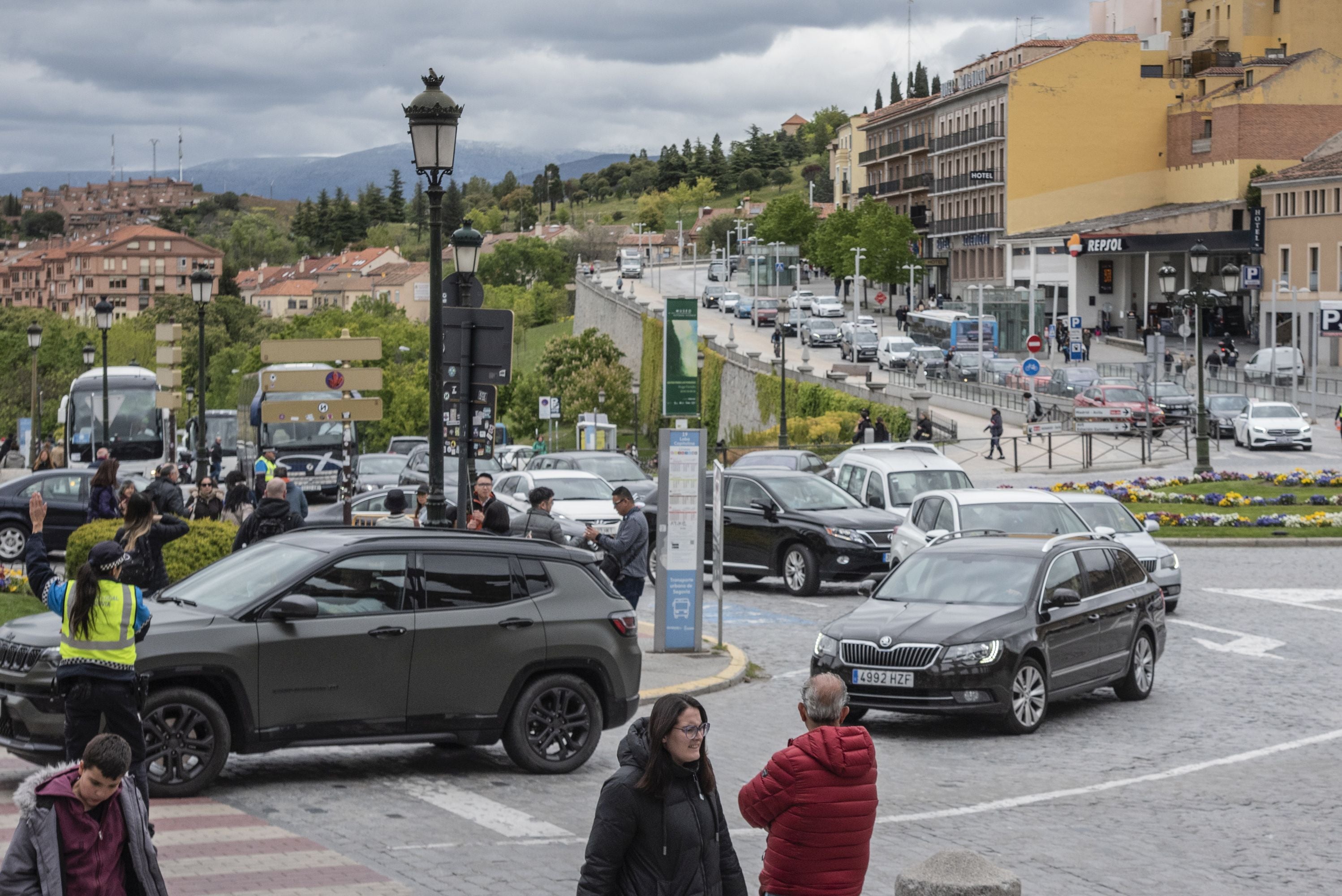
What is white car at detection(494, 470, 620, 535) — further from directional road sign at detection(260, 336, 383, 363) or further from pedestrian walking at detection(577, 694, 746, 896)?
pedestrian walking at detection(577, 694, 746, 896)

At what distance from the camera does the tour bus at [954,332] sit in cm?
8850

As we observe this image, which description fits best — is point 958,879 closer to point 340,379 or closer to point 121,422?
point 340,379

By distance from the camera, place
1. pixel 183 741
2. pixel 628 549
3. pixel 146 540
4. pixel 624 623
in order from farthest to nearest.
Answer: pixel 628 549, pixel 146 540, pixel 624 623, pixel 183 741

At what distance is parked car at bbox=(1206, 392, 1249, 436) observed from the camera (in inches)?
2052

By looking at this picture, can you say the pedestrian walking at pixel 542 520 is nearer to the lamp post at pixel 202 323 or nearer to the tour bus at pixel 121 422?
the lamp post at pixel 202 323

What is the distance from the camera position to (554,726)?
1158cm

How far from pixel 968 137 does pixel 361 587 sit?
107 metres

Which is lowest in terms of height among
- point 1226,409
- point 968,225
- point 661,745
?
point 661,745

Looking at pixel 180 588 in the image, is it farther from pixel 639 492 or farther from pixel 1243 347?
pixel 1243 347

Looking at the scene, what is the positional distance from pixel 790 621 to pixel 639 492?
8.91m

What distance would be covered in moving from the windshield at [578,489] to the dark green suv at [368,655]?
50.0 feet

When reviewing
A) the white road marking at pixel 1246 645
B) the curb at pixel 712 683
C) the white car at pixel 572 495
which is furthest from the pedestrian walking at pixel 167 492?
the white road marking at pixel 1246 645

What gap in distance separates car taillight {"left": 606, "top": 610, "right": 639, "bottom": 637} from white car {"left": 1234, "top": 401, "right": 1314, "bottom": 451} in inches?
1602

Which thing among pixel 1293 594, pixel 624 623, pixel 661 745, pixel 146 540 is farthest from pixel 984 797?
pixel 1293 594
